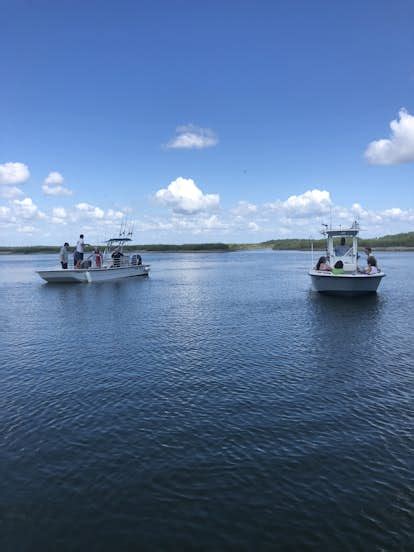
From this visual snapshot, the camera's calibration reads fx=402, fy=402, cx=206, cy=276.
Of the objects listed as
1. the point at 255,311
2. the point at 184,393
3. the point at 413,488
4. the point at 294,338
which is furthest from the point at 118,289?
the point at 413,488

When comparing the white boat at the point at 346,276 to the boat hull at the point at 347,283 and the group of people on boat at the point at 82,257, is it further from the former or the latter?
the group of people on boat at the point at 82,257

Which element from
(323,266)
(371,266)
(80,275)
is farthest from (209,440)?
(80,275)

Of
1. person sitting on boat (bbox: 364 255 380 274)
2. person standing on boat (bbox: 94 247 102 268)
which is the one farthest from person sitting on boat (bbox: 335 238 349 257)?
person standing on boat (bbox: 94 247 102 268)

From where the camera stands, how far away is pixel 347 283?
1401 inches

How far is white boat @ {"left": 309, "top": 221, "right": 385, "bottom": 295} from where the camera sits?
3534 centimetres

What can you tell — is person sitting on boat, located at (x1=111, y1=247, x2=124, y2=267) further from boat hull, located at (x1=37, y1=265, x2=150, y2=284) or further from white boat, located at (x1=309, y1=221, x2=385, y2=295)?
white boat, located at (x1=309, y1=221, x2=385, y2=295)


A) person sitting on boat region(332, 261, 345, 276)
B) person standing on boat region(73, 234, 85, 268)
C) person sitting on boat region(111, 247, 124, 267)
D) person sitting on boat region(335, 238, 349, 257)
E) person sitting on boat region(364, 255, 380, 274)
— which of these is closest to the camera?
person sitting on boat region(364, 255, 380, 274)

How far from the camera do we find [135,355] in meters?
20.0

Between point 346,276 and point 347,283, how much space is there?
31.4 inches

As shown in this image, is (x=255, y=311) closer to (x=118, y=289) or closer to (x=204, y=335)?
(x=204, y=335)

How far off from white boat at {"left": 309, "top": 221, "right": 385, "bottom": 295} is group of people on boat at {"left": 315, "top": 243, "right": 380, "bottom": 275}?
0.30 feet

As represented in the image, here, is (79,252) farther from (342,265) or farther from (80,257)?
(342,265)

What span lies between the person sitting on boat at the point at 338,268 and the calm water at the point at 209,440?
12.0m

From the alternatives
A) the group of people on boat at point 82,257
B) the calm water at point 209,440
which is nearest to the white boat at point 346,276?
the calm water at point 209,440
